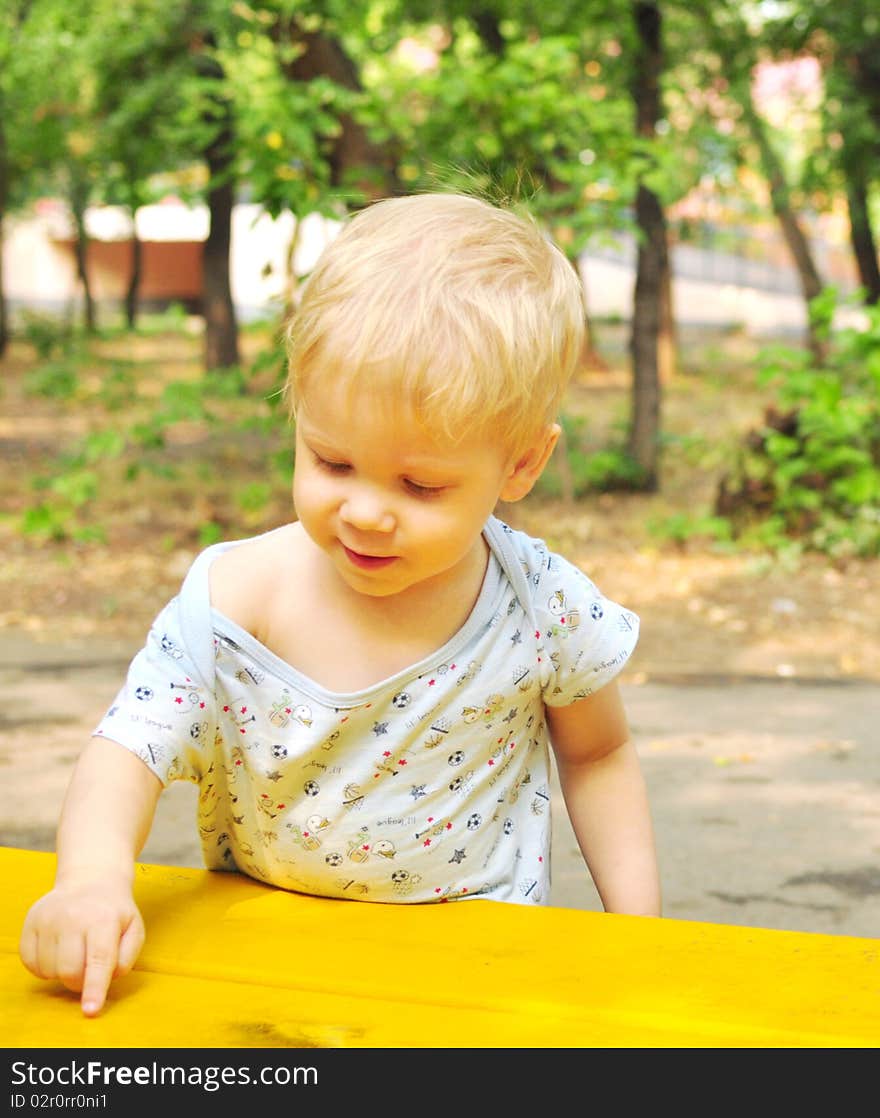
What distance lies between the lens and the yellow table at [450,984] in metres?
0.99

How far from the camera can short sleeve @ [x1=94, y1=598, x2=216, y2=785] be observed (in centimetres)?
139

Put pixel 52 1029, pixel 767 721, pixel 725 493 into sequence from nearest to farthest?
pixel 52 1029 < pixel 767 721 < pixel 725 493

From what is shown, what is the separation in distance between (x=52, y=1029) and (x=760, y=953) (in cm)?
57

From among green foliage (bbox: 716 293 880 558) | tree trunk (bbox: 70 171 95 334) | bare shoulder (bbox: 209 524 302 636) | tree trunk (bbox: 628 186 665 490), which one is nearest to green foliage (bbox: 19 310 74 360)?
tree trunk (bbox: 70 171 95 334)

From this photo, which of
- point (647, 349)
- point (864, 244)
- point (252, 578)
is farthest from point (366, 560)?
point (864, 244)

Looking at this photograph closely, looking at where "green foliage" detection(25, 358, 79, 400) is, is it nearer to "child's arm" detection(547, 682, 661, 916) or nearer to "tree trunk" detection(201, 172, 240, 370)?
"tree trunk" detection(201, 172, 240, 370)

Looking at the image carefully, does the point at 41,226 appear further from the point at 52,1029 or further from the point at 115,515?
the point at 52,1029

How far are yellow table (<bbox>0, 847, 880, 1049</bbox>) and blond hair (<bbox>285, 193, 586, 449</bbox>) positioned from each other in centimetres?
46

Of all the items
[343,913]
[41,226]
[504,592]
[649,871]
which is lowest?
[41,226]

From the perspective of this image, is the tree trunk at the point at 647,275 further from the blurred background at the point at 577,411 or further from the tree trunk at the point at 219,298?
the tree trunk at the point at 219,298

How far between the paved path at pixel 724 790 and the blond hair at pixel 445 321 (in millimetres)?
Answer: 1448

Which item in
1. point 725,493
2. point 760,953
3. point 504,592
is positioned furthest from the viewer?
point 725,493

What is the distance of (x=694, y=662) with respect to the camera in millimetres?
4855

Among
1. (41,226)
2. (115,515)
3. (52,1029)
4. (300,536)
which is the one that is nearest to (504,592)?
(300,536)
